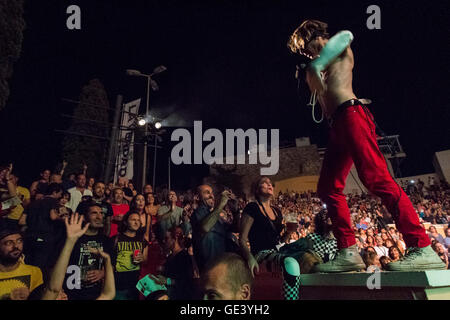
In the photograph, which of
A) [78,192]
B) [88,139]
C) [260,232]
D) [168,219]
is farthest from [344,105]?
[88,139]

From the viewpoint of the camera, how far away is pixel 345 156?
8.79 ft

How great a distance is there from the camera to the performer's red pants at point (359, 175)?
2291 mm

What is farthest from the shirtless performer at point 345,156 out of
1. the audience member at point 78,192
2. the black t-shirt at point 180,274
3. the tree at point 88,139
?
the tree at point 88,139

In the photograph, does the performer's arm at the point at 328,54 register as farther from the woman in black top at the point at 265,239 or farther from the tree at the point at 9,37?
the tree at the point at 9,37

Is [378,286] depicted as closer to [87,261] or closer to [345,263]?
[345,263]

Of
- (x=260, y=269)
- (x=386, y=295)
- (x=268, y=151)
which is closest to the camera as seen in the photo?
(x=386, y=295)

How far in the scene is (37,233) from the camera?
16.5 feet

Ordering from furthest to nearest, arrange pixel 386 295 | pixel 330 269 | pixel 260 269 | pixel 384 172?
pixel 260 269 → pixel 330 269 → pixel 384 172 → pixel 386 295

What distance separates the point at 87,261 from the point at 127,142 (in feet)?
43.4

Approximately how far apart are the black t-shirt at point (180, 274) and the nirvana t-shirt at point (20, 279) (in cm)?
145
